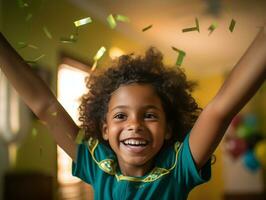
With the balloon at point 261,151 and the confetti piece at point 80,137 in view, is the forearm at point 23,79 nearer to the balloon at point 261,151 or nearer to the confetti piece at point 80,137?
the confetti piece at point 80,137

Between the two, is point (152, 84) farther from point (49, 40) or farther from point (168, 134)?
point (49, 40)

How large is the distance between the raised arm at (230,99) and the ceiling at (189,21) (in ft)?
3.65

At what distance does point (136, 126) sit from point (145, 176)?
0.10m

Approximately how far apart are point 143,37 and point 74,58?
73 centimetres

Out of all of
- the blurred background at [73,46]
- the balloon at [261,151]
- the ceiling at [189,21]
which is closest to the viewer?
the blurred background at [73,46]

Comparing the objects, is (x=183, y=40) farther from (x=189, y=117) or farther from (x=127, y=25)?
(x=189, y=117)

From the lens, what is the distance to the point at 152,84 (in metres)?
0.67

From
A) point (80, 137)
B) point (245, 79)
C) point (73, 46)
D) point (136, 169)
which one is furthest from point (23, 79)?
point (73, 46)

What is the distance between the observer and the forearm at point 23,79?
61 centimetres

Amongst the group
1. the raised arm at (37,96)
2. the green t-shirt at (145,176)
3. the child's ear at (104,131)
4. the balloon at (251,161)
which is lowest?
the green t-shirt at (145,176)

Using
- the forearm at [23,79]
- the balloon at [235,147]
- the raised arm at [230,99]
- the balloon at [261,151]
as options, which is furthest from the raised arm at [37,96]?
the balloon at [235,147]

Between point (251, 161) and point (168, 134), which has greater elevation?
point (251, 161)

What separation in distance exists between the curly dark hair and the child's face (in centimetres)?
3

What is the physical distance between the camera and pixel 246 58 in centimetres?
47
